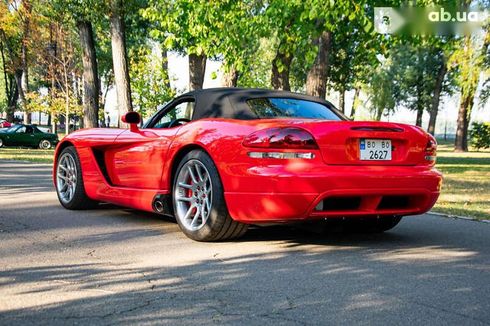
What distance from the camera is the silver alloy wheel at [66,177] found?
6.94 m

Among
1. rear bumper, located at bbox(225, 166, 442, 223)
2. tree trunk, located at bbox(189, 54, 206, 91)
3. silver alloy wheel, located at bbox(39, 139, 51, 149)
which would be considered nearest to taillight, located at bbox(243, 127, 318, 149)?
rear bumper, located at bbox(225, 166, 442, 223)

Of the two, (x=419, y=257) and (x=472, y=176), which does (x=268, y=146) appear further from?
(x=472, y=176)

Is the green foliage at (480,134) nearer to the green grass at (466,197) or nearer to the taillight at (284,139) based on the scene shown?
the green grass at (466,197)

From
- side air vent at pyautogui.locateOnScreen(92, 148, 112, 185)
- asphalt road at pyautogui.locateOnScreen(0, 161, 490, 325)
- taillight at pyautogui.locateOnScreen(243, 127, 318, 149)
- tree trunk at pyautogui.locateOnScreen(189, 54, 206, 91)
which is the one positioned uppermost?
tree trunk at pyautogui.locateOnScreen(189, 54, 206, 91)

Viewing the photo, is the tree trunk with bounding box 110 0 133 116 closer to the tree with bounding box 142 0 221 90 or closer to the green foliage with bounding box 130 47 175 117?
the tree with bounding box 142 0 221 90

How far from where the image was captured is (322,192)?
4.37 meters

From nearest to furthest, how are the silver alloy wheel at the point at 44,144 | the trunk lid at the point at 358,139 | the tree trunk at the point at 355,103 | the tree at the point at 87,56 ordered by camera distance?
the trunk lid at the point at 358,139
the tree at the point at 87,56
the silver alloy wheel at the point at 44,144
the tree trunk at the point at 355,103

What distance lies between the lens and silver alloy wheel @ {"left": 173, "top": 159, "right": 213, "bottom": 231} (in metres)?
4.96

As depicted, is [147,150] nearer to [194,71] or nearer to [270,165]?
[270,165]

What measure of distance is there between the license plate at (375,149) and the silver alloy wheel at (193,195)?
1235 mm

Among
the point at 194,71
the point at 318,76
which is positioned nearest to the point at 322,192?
the point at 318,76

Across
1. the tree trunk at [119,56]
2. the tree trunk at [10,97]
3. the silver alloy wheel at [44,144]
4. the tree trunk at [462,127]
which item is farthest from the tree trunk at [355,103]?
→ the tree trunk at [119,56]

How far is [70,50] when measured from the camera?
122ft

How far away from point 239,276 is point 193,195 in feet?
4.70
